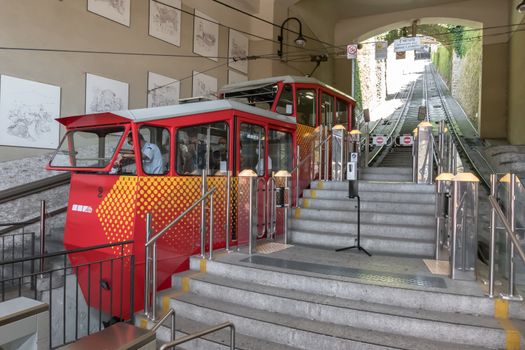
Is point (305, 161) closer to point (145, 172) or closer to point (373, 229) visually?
point (373, 229)

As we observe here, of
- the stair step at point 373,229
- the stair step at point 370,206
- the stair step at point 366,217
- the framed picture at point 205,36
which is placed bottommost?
the stair step at point 373,229

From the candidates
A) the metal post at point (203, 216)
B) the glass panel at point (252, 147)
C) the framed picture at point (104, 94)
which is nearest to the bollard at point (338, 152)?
the glass panel at point (252, 147)

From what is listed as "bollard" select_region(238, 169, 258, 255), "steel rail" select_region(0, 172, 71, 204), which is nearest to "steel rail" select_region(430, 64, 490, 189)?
"bollard" select_region(238, 169, 258, 255)

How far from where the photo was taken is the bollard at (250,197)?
18.5 feet

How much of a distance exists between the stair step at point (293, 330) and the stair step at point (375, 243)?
2260 millimetres

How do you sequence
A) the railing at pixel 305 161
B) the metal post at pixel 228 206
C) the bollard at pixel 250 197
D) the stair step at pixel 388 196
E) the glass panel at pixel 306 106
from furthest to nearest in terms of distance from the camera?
1. the glass panel at pixel 306 106
2. the railing at pixel 305 161
3. the stair step at pixel 388 196
4. the bollard at pixel 250 197
5. the metal post at pixel 228 206

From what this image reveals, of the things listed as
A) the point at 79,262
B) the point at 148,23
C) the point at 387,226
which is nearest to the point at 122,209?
the point at 79,262

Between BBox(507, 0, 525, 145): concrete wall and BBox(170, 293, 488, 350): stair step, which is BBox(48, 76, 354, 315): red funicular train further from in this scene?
BBox(507, 0, 525, 145): concrete wall

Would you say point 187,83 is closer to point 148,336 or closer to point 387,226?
point 387,226

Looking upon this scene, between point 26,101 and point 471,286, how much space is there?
24.6 ft

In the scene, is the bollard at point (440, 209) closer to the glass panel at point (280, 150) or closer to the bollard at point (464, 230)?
the bollard at point (464, 230)

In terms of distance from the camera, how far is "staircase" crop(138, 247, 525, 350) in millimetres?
3445

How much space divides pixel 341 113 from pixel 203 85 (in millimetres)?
4165

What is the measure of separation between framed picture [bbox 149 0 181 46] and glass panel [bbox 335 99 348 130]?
4690 mm
